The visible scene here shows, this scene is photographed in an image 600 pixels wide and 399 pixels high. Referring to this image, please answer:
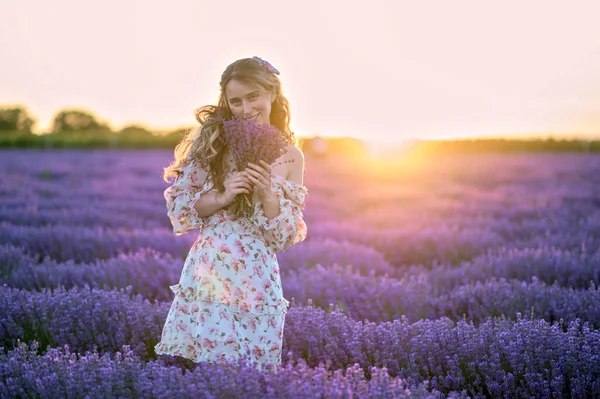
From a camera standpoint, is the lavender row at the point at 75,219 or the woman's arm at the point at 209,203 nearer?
the woman's arm at the point at 209,203

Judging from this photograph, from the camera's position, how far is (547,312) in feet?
11.8

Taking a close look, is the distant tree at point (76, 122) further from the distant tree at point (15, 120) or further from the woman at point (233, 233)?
the woman at point (233, 233)

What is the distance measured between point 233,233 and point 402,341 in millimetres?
995

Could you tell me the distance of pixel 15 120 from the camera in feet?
220

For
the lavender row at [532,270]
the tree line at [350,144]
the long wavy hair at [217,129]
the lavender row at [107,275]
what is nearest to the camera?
the long wavy hair at [217,129]

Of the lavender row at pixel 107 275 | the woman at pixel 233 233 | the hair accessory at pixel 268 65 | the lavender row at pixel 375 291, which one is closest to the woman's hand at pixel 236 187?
the woman at pixel 233 233

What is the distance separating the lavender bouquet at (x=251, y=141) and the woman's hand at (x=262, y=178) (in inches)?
1.2

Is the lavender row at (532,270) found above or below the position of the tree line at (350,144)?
below

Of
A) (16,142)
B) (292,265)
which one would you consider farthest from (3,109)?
(292,265)

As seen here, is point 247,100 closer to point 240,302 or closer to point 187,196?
point 187,196

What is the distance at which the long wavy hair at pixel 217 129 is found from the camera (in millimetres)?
2631

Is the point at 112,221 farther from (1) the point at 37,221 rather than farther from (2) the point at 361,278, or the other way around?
(2) the point at 361,278

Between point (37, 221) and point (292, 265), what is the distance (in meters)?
3.71

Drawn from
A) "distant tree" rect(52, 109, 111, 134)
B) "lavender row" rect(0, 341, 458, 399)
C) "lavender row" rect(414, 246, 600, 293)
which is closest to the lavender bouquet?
"lavender row" rect(0, 341, 458, 399)
